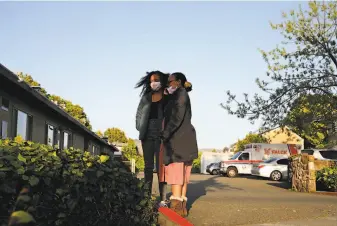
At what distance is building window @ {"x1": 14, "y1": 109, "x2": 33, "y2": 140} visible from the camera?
13189 millimetres

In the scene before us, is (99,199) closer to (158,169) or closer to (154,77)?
(158,169)

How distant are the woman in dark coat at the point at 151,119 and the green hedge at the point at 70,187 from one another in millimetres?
2032

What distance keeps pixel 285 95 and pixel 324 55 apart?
8.70ft

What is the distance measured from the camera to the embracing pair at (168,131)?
19.2 ft

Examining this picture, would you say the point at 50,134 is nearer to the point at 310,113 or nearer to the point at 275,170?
the point at 310,113

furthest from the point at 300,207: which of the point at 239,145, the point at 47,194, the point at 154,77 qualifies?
the point at 239,145

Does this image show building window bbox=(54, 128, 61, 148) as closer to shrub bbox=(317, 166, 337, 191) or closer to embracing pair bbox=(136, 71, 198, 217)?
shrub bbox=(317, 166, 337, 191)

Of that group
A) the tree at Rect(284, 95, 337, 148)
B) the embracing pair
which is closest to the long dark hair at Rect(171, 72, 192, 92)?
the embracing pair

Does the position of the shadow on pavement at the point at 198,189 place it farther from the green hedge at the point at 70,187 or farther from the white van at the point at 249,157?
the white van at the point at 249,157

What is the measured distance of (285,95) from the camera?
23328mm

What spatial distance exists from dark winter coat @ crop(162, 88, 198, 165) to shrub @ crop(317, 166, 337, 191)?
975 centimetres

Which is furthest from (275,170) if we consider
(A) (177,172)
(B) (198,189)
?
(A) (177,172)

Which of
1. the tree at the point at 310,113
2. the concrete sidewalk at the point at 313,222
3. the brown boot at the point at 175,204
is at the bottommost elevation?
the concrete sidewalk at the point at 313,222

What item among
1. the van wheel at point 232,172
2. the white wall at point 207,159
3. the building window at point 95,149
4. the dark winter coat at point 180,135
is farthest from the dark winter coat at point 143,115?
the white wall at point 207,159
